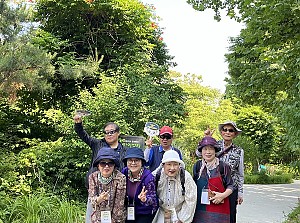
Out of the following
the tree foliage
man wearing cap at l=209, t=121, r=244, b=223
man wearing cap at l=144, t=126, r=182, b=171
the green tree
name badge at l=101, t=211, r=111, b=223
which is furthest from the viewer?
the green tree

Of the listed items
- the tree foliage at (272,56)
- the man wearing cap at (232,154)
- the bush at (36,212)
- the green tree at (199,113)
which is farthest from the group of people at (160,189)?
the green tree at (199,113)

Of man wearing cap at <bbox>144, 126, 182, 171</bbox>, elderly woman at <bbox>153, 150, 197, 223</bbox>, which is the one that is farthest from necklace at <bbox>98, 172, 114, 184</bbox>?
man wearing cap at <bbox>144, 126, 182, 171</bbox>

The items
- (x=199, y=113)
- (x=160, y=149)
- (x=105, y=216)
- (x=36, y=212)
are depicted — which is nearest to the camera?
(x=105, y=216)

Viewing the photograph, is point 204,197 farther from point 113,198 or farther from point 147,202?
point 113,198

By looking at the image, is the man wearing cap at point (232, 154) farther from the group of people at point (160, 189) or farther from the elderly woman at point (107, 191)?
the elderly woman at point (107, 191)

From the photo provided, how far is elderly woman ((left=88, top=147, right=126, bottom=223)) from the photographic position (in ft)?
11.7

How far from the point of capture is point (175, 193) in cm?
373

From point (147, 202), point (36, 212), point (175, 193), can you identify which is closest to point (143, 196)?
point (147, 202)

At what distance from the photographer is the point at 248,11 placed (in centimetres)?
785

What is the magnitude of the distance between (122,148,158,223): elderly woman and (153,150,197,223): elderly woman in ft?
0.39

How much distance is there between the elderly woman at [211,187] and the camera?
3.76m

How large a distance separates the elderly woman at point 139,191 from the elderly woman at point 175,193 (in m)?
0.12

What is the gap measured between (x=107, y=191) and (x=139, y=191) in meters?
0.31

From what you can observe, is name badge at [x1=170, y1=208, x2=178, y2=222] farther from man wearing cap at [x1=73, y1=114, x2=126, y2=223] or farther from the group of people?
man wearing cap at [x1=73, y1=114, x2=126, y2=223]
